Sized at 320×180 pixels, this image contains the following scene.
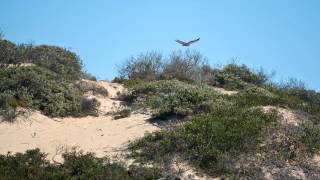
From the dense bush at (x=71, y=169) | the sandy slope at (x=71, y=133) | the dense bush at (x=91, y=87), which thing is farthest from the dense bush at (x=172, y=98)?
the dense bush at (x=71, y=169)

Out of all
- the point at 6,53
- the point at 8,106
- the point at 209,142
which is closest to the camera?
the point at 209,142

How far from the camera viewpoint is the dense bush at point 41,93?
16.7 m

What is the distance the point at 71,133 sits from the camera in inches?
599

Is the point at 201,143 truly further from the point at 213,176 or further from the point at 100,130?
the point at 100,130

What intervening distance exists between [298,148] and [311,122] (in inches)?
72.4

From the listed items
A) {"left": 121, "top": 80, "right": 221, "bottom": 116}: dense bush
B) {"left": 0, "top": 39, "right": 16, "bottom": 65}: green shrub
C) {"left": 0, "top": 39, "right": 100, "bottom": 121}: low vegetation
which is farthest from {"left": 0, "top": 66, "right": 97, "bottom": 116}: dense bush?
{"left": 0, "top": 39, "right": 16, "bottom": 65}: green shrub

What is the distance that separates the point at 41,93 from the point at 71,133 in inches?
102

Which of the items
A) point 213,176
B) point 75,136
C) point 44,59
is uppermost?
point 44,59

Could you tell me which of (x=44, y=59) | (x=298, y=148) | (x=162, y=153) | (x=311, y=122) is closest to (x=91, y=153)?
(x=162, y=153)

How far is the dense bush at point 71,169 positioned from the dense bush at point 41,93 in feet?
12.1

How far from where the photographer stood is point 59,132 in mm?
15297

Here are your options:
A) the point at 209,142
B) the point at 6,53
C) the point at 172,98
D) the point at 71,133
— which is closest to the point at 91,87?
the point at 6,53

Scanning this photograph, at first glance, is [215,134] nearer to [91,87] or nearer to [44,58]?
[91,87]

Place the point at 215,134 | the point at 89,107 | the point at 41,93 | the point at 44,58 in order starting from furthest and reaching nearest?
the point at 44,58, the point at 89,107, the point at 41,93, the point at 215,134
